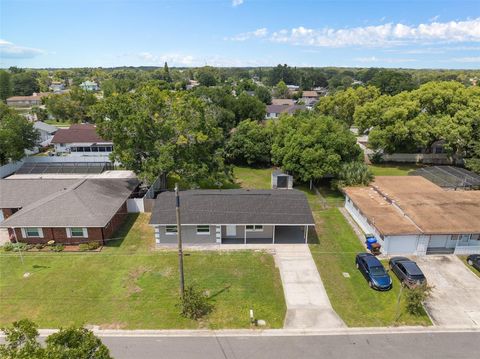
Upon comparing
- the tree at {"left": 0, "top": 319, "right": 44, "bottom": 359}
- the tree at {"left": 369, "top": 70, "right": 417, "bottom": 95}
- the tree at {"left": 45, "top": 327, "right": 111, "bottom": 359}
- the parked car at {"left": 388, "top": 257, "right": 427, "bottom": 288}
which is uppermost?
the tree at {"left": 369, "top": 70, "right": 417, "bottom": 95}

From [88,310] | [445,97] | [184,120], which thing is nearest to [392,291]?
[88,310]

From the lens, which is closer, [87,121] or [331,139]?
[331,139]

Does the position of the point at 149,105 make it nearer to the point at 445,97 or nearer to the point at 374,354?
the point at 374,354

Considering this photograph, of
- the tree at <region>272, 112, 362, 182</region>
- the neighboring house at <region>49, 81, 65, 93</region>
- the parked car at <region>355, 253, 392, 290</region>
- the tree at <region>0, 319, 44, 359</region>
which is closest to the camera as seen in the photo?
the tree at <region>0, 319, 44, 359</region>

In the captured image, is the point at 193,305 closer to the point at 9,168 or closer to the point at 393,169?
the point at 9,168

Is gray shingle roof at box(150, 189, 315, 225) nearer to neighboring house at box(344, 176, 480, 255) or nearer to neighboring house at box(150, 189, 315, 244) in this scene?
neighboring house at box(150, 189, 315, 244)

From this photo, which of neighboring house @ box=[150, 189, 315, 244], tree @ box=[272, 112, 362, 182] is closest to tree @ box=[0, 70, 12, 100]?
tree @ box=[272, 112, 362, 182]

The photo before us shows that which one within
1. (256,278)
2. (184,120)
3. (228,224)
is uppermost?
(184,120)
